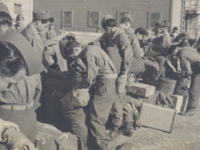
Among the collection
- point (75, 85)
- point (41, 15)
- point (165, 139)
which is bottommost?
point (165, 139)

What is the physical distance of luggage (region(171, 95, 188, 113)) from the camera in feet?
26.6

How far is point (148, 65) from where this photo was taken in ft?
27.3

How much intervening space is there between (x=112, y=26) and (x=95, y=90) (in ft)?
5.05

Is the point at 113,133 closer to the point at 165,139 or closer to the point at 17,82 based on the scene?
the point at 165,139

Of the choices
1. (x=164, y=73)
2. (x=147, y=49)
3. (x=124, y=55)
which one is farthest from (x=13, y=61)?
(x=147, y=49)

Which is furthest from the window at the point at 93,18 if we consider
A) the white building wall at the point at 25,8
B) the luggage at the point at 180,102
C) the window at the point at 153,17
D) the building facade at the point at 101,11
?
the luggage at the point at 180,102

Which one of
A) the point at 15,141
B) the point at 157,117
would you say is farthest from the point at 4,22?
the point at 157,117

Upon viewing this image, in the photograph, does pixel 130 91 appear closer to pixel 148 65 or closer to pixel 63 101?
pixel 148 65

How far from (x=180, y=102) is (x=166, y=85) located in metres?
0.59

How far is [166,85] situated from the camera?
8609 mm

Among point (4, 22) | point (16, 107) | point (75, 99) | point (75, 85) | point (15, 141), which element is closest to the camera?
point (15, 141)

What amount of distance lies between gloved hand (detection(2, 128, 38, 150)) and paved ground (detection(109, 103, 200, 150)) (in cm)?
289

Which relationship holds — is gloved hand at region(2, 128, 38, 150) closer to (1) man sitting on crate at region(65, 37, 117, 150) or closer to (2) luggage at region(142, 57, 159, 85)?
(1) man sitting on crate at region(65, 37, 117, 150)

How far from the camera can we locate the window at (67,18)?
2353cm
